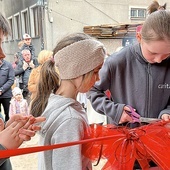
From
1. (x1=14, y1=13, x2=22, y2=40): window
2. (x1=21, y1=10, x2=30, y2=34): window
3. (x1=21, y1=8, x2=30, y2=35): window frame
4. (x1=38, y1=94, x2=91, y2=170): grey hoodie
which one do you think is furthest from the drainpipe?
(x1=38, y1=94, x2=91, y2=170): grey hoodie

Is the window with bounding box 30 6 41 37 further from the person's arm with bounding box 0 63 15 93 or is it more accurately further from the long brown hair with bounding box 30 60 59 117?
the long brown hair with bounding box 30 60 59 117

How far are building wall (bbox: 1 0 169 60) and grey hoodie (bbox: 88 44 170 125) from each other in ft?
18.3

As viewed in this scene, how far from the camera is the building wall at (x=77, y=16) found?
714cm

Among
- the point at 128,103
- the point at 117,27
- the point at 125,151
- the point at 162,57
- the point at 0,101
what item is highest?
the point at 117,27

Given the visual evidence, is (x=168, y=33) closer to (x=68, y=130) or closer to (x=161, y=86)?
(x=161, y=86)

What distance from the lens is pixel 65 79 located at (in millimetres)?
966

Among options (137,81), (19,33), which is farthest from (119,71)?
(19,33)

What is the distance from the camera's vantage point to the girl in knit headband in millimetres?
825

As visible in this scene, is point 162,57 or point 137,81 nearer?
point 162,57

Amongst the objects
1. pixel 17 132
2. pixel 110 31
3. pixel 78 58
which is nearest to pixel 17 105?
pixel 78 58

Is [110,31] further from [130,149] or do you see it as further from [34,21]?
[130,149]

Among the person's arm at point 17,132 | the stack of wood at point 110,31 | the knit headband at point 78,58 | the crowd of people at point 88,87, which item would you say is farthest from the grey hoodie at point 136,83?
the stack of wood at point 110,31

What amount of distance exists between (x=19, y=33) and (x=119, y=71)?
30.4 ft

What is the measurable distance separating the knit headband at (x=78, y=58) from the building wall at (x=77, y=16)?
5.76 meters
